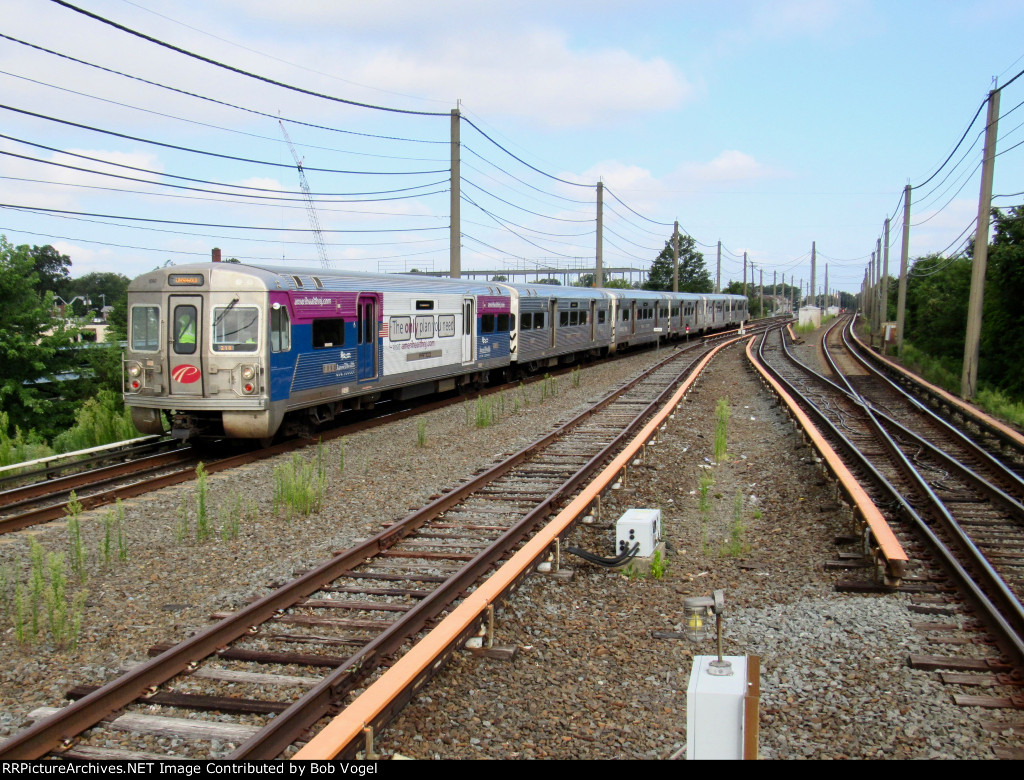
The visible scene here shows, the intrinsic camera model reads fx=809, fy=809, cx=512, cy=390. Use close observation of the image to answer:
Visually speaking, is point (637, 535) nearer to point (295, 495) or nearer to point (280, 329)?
point (295, 495)

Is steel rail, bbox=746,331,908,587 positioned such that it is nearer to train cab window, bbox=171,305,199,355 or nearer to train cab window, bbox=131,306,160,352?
train cab window, bbox=171,305,199,355

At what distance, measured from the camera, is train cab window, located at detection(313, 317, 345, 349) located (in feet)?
43.0

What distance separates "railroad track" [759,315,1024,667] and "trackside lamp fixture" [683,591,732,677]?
1.82m

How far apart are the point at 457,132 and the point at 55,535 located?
1812 centimetres

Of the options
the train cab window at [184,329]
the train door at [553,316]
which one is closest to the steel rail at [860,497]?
the train cab window at [184,329]

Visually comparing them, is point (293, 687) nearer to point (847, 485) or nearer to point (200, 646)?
point (200, 646)

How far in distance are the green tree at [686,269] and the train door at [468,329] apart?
8930 centimetres

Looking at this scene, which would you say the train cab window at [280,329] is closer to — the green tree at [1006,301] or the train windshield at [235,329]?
the train windshield at [235,329]

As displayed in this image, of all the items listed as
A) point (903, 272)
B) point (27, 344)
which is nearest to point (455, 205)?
point (27, 344)

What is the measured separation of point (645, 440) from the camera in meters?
11.9

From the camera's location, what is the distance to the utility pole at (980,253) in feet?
61.0

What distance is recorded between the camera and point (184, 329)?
12.0 meters

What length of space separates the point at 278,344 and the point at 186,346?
134 centimetres

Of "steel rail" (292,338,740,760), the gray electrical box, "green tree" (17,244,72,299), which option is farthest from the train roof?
"green tree" (17,244,72,299)
